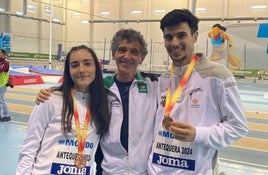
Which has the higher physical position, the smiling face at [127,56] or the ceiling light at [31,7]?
the ceiling light at [31,7]

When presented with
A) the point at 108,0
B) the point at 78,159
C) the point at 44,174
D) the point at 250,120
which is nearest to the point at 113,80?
the point at 78,159

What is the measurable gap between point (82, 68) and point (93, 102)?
0.79 feet

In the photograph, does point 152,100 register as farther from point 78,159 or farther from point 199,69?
point 78,159

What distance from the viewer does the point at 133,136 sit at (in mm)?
2104

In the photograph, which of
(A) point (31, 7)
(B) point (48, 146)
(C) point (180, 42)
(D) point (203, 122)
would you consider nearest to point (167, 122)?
(D) point (203, 122)

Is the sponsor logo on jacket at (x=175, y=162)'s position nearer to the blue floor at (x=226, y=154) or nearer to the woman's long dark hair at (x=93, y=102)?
the woman's long dark hair at (x=93, y=102)

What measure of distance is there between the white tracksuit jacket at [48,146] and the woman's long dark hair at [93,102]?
4 centimetres

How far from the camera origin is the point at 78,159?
7.01 ft

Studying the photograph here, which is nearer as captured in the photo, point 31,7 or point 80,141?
point 80,141

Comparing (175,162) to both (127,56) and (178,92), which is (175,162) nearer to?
(178,92)

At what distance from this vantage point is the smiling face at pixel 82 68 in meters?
2.19

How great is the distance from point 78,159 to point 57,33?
34.6 m

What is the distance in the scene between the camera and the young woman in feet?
6.95

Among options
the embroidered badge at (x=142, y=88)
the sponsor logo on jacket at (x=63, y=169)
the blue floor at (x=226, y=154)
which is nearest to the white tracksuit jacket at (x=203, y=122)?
the embroidered badge at (x=142, y=88)
